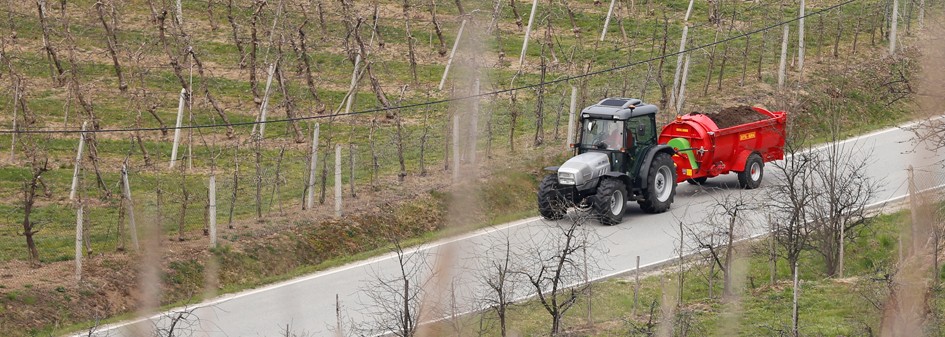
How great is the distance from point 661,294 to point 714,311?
1.32 meters

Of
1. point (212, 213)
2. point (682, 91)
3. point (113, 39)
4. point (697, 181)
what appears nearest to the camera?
point (212, 213)

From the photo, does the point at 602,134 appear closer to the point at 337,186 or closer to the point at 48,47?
the point at 337,186

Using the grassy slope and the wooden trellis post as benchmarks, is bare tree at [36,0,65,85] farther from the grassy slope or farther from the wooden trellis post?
the wooden trellis post

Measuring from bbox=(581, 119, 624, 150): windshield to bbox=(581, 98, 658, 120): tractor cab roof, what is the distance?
0.56ft

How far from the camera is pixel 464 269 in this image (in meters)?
14.5

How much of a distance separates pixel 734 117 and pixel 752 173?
4.02 feet

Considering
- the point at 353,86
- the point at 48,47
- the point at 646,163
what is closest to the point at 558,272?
the point at 646,163

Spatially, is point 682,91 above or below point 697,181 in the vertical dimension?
above

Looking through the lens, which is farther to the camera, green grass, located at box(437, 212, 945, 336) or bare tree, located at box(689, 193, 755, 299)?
bare tree, located at box(689, 193, 755, 299)

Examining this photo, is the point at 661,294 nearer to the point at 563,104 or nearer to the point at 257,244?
the point at 257,244

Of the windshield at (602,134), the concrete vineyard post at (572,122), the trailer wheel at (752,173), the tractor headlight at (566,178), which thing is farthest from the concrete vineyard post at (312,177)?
the trailer wheel at (752,173)

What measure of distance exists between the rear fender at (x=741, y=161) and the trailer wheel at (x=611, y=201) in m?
3.14

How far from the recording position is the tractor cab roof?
81.3 feet

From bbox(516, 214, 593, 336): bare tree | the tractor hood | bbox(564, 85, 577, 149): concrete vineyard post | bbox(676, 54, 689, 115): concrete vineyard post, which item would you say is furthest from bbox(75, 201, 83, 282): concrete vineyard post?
bbox(676, 54, 689, 115): concrete vineyard post
